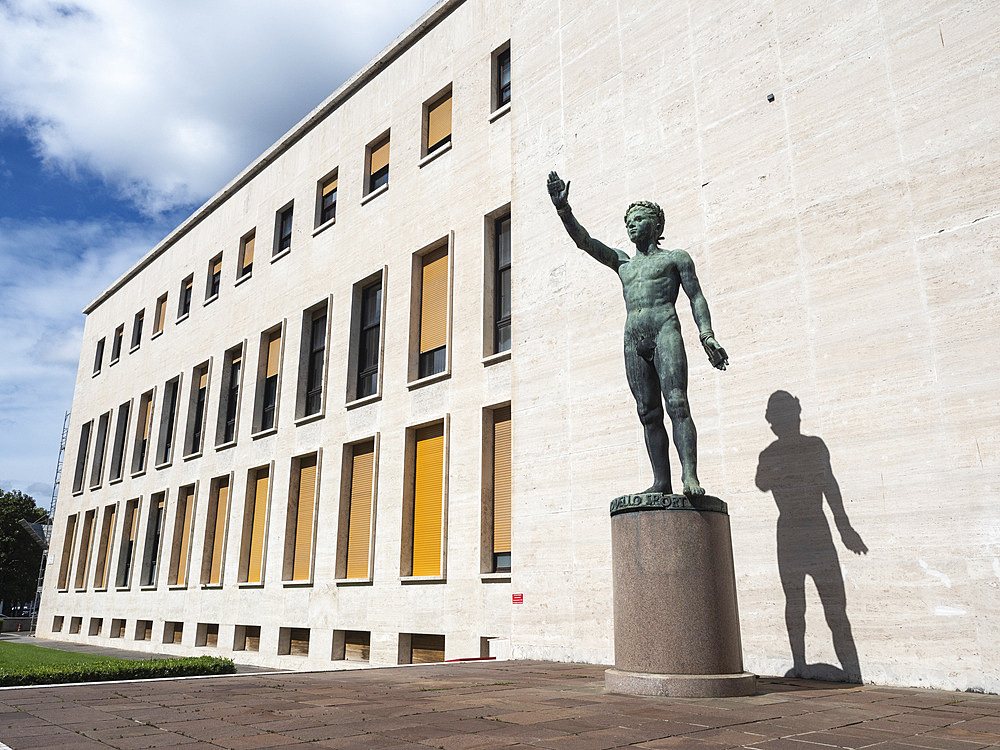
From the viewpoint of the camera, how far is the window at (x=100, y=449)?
101ft

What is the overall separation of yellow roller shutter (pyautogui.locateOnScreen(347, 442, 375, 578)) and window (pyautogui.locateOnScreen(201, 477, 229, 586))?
19.9ft

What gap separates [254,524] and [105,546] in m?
11.6

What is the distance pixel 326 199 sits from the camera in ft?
68.7

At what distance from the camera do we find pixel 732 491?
9633 millimetres

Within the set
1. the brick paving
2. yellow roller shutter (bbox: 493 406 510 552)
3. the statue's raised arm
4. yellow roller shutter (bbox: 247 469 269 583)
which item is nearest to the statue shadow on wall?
the brick paving

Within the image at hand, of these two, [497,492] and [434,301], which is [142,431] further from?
[497,492]

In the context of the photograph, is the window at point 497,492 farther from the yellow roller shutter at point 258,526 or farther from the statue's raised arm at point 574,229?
the yellow roller shutter at point 258,526


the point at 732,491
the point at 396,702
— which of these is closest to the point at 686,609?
the point at 396,702

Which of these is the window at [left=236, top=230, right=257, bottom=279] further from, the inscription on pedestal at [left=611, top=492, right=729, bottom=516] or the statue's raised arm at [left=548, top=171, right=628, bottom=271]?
the inscription on pedestal at [left=611, top=492, right=729, bottom=516]

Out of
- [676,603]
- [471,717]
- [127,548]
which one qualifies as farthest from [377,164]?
[127,548]

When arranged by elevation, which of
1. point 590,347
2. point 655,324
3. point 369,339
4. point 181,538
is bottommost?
point 181,538

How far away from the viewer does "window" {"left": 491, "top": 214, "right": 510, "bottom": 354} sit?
14.5m

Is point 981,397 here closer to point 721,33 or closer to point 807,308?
point 807,308

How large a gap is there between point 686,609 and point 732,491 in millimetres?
3262
